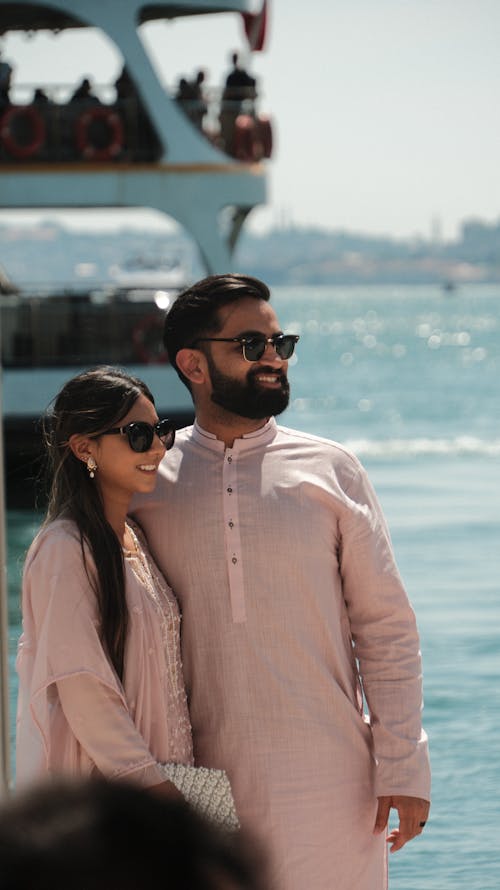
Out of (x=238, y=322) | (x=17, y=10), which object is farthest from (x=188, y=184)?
(x=238, y=322)

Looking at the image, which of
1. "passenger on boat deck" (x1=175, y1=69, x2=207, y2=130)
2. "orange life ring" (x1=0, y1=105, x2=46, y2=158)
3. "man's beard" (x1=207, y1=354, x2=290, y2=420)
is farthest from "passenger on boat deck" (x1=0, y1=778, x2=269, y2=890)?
"passenger on boat deck" (x1=175, y1=69, x2=207, y2=130)

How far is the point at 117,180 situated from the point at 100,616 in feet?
50.0

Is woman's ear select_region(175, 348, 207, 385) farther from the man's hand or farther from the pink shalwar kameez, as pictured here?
the man's hand

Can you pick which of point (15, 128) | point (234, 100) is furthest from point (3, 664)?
point (234, 100)

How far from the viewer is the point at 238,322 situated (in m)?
2.89

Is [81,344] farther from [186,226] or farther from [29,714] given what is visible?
[29,714]

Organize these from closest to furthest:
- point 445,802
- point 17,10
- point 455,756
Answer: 1. point 445,802
2. point 455,756
3. point 17,10

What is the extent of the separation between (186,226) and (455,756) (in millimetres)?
10405

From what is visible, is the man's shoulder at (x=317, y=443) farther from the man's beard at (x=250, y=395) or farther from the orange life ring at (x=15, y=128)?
the orange life ring at (x=15, y=128)

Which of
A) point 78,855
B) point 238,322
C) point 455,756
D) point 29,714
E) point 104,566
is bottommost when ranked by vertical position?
point 455,756

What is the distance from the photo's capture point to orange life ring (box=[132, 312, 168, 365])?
1688 centimetres

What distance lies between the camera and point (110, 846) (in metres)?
0.53

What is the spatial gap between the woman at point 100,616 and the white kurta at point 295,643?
9cm

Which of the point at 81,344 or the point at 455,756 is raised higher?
the point at 455,756
